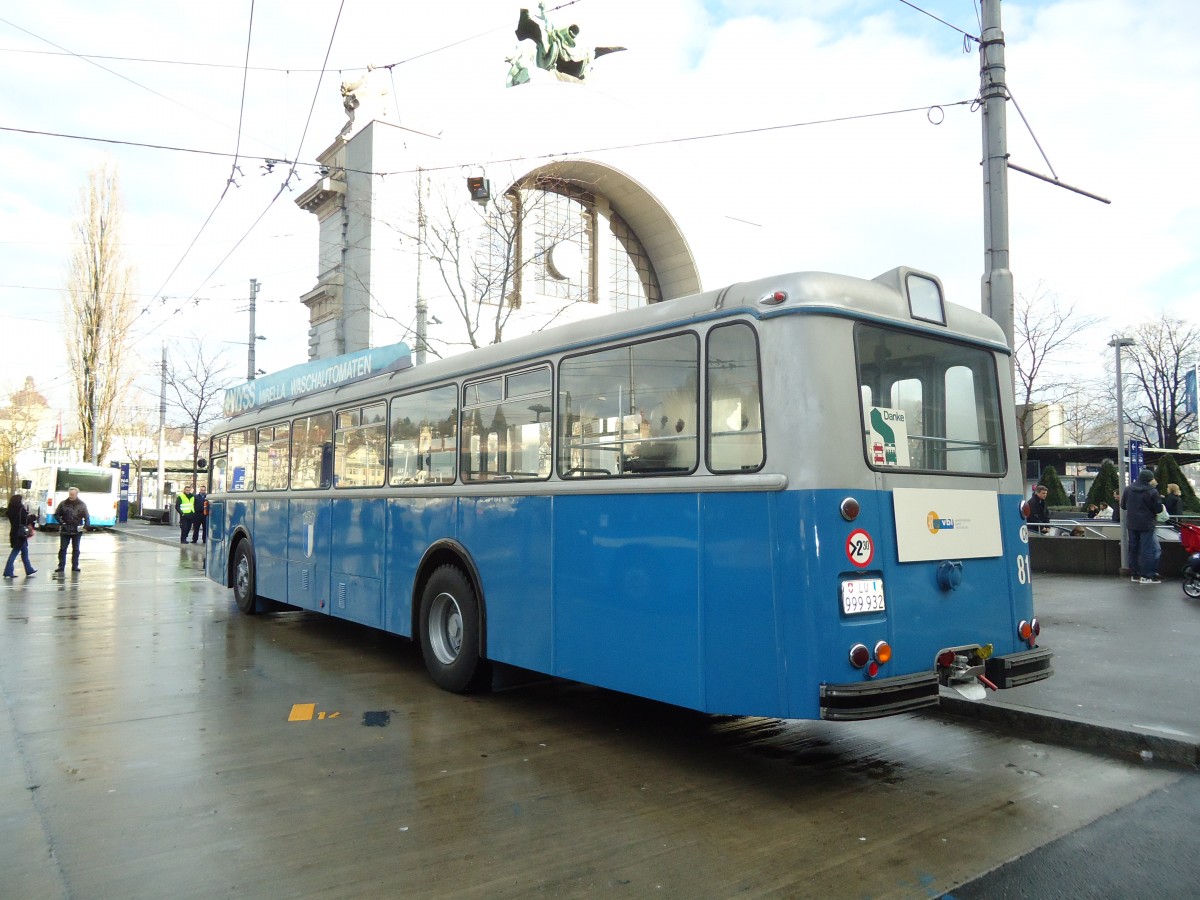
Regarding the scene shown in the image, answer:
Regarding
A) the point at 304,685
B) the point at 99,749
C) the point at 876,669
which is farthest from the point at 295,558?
the point at 876,669

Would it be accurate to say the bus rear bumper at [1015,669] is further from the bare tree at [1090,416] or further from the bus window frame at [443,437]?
the bare tree at [1090,416]

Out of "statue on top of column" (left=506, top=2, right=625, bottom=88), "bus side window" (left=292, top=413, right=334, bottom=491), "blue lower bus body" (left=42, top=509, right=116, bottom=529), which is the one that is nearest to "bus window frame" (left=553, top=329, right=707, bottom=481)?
"bus side window" (left=292, top=413, right=334, bottom=491)

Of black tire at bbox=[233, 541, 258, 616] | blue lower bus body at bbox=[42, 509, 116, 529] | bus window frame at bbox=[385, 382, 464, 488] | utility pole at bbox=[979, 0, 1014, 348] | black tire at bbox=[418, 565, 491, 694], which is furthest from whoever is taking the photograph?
blue lower bus body at bbox=[42, 509, 116, 529]

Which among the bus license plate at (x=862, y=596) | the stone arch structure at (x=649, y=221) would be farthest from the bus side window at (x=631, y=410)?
the stone arch structure at (x=649, y=221)

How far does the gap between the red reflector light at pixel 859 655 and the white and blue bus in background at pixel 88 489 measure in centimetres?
3777

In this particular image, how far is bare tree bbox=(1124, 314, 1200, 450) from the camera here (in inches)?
1858

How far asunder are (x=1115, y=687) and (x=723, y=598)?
13.9 ft

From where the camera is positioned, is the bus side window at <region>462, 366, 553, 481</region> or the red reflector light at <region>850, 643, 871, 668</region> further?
the bus side window at <region>462, 366, 553, 481</region>

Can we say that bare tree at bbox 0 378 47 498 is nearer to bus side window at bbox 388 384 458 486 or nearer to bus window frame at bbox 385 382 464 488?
bus window frame at bbox 385 382 464 488

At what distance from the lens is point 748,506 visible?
4945 millimetres

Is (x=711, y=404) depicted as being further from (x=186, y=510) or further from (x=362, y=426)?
(x=186, y=510)

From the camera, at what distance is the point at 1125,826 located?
4516 millimetres

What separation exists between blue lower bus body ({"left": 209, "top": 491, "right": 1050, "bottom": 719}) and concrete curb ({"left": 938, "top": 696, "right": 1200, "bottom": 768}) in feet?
2.18

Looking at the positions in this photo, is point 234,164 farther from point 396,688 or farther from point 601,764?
point 601,764
